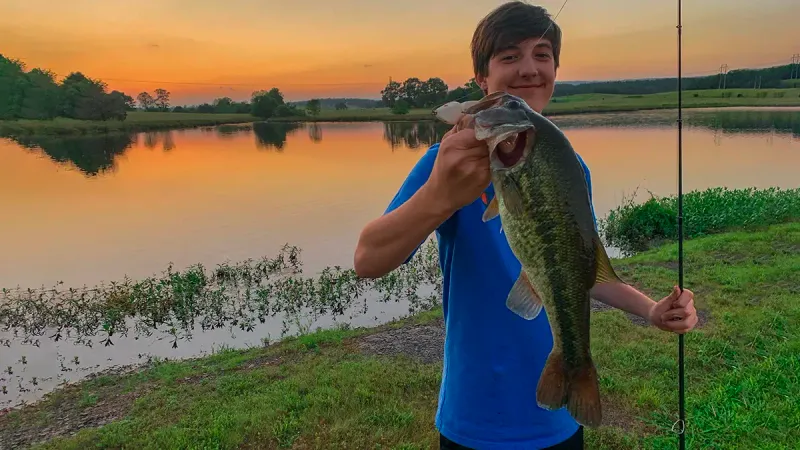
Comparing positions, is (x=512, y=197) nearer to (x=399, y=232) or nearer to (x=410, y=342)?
(x=399, y=232)

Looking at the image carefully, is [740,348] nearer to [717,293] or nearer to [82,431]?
[717,293]

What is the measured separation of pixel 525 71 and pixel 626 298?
3.45 ft

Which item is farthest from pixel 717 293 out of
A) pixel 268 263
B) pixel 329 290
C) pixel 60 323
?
pixel 60 323

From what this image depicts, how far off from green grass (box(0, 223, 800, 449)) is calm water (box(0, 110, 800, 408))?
184cm

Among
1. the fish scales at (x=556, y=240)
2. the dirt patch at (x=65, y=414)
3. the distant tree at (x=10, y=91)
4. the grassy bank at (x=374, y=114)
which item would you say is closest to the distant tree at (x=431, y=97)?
the fish scales at (x=556, y=240)

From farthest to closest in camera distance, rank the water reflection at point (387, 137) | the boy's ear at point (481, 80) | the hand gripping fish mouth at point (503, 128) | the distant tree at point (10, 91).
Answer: the distant tree at point (10, 91) < the water reflection at point (387, 137) < the boy's ear at point (481, 80) < the hand gripping fish mouth at point (503, 128)

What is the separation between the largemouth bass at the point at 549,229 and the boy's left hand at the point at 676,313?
51cm

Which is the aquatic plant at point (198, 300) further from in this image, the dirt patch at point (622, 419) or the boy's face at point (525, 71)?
the boy's face at point (525, 71)

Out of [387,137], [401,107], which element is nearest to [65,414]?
[387,137]

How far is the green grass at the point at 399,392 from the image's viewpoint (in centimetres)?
437

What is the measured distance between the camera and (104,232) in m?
15.6

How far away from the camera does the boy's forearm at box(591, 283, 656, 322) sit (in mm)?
2102

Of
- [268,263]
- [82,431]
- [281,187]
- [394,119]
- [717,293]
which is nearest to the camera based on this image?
[82,431]

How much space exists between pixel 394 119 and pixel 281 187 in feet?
155
